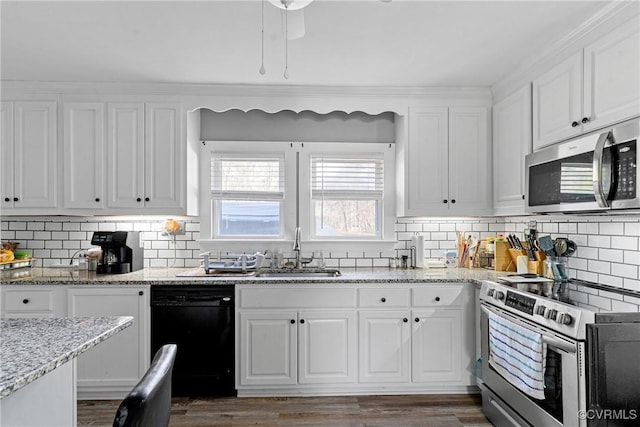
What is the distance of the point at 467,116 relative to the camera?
3.48m

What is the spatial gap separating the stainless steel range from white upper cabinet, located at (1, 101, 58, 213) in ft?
10.8

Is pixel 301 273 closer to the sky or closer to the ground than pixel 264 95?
closer to the ground

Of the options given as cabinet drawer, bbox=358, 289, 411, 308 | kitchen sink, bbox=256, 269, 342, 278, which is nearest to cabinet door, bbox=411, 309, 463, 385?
cabinet drawer, bbox=358, 289, 411, 308

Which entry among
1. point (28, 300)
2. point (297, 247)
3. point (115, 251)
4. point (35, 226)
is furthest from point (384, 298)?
point (35, 226)

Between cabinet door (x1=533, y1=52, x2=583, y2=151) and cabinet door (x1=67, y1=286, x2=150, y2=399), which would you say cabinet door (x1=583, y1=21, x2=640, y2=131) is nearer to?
cabinet door (x1=533, y1=52, x2=583, y2=151)

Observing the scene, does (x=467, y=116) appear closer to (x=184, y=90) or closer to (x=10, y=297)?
(x=184, y=90)

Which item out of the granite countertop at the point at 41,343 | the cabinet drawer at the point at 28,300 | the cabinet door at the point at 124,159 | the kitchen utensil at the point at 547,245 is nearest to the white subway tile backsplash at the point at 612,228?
the kitchen utensil at the point at 547,245

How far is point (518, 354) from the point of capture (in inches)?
89.8

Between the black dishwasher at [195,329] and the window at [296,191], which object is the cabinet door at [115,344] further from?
the window at [296,191]

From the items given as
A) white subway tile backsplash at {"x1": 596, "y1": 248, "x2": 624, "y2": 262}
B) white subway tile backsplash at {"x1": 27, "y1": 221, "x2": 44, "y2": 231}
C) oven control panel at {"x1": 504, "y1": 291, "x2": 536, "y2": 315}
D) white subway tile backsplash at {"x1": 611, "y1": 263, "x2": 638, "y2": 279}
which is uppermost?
white subway tile backsplash at {"x1": 27, "y1": 221, "x2": 44, "y2": 231}

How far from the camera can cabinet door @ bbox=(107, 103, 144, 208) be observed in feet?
11.0

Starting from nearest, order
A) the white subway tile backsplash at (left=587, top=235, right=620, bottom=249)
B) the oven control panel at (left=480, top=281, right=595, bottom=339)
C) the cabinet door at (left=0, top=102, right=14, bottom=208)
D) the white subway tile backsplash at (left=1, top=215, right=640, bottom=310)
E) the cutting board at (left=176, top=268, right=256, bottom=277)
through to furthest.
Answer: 1. the oven control panel at (left=480, top=281, right=595, bottom=339)
2. the white subway tile backsplash at (left=587, top=235, right=620, bottom=249)
3. the cutting board at (left=176, top=268, right=256, bottom=277)
4. the cabinet door at (left=0, top=102, right=14, bottom=208)
5. the white subway tile backsplash at (left=1, top=215, right=640, bottom=310)

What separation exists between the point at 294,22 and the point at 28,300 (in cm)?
258

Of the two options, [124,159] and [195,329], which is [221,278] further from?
[124,159]
